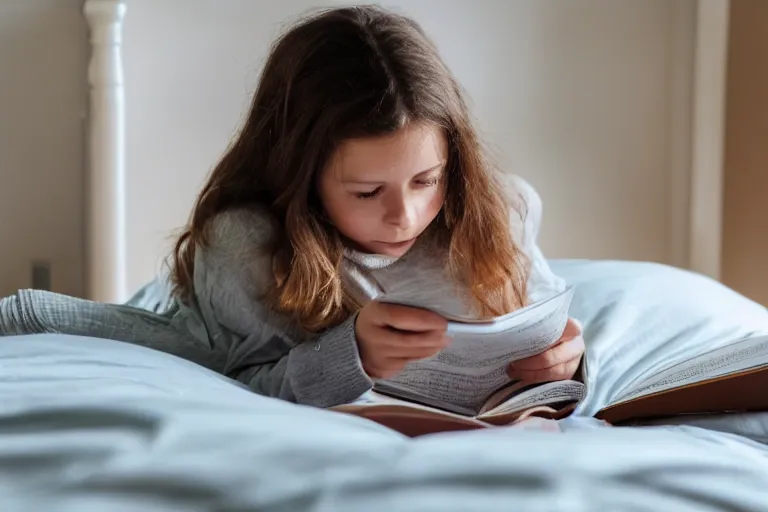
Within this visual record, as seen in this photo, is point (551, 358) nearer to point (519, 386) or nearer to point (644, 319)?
point (519, 386)

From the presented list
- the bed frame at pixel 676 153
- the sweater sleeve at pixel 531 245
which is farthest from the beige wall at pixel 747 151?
the sweater sleeve at pixel 531 245

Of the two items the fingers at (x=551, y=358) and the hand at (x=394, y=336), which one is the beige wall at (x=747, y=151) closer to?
the fingers at (x=551, y=358)

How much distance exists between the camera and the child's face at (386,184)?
101 centimetres

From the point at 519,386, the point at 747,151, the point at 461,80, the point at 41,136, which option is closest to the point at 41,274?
the point at 41,136

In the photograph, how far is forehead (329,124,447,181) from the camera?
1009mm

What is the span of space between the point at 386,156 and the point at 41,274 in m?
1.15

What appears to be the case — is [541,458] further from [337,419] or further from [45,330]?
[45,330]

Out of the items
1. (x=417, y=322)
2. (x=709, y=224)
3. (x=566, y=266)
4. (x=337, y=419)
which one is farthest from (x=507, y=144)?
(x=337, y=419)

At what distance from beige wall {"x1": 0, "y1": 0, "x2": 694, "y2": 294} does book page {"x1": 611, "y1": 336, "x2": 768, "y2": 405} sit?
3.34 feet

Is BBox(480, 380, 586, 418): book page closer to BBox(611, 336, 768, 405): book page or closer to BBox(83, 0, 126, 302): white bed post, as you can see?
BBox(611, 336, 768, 405): book page

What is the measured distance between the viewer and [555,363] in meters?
0.98

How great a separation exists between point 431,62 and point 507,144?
1.00 metres

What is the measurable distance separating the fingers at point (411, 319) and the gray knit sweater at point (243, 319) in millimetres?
76

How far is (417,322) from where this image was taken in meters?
0.89
